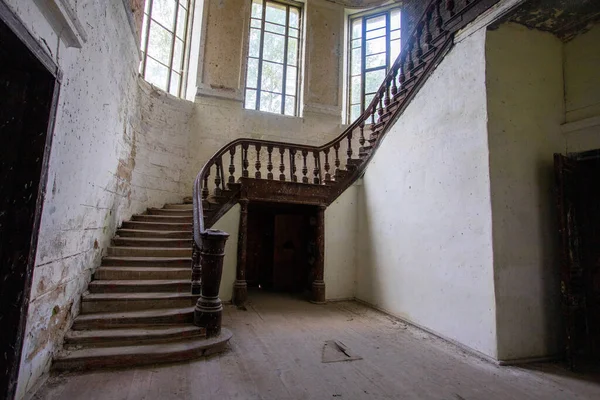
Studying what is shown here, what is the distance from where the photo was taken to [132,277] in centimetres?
363

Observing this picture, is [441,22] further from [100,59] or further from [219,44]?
[219,44]

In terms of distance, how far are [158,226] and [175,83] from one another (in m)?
3.48

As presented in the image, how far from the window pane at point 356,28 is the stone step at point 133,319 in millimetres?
7288

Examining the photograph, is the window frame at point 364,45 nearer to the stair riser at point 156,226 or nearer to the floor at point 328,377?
the stair riser at point 156,226

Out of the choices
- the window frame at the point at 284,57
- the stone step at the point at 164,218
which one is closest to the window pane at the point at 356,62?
the window frame at the point at 284,57

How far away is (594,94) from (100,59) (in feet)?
14.9

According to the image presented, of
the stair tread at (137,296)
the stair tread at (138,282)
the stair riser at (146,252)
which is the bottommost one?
the stair tread at (137,296)

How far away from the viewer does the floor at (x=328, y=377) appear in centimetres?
223

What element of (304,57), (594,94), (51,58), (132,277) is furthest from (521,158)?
(304,57)

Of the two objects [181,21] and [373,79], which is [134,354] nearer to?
[181,21]

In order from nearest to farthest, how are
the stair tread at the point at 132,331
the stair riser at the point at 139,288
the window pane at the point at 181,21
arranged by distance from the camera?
the stair tread at the point at 132,331
the stair riser at the point at 139,288
the window pane at the point at 181,21

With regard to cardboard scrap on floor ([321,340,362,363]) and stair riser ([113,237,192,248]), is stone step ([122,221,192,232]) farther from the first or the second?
cardboard scrap on floor ([321,340,362,363])

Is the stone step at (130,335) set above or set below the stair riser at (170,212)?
below

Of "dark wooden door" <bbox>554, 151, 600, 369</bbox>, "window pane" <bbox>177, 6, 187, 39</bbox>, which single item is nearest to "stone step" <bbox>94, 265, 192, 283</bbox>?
"dark wooden door" <bbox>554, 151, 600, 369</bbox>
